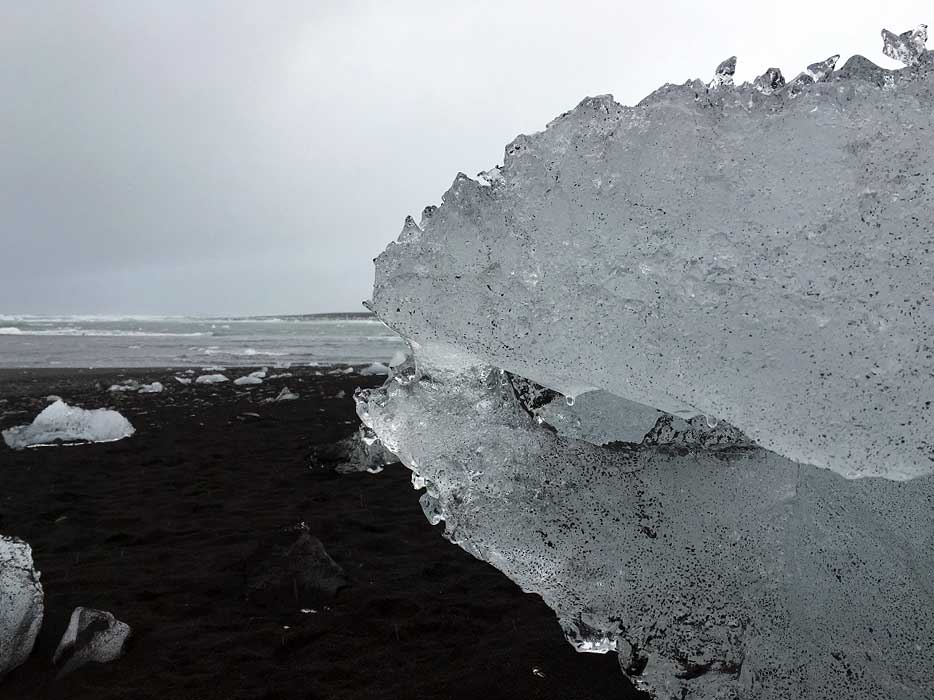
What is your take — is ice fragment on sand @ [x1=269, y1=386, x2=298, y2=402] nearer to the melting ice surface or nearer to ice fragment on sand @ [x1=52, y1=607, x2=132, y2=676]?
ice fragment on sand @ [x1=52, y1=607, x2=132, y2=676]

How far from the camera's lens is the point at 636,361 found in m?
1.59

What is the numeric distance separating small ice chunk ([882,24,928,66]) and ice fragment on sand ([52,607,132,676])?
278 centimetres

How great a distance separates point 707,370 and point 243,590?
2.16m

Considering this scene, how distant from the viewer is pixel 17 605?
7.46 ft

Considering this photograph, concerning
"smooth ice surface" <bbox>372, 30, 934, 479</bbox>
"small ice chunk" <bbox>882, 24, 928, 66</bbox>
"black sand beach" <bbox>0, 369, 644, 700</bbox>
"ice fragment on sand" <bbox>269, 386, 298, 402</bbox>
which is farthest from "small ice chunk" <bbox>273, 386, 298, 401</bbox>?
"small ice chunk" <bbox>882, 24, 928, 66</bbox>

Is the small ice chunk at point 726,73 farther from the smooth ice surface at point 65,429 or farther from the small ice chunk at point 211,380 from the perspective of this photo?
the small ice chunk at point 211,380

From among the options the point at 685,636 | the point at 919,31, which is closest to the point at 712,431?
the point at 685,636

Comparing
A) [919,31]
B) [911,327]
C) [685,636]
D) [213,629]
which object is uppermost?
[919,31]

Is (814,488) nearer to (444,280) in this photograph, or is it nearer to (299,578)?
(444,280)

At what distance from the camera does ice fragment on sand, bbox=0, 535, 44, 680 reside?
220 cm

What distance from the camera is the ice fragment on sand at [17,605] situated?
2.20 m

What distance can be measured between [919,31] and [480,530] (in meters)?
1.48

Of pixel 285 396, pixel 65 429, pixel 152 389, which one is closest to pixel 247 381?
pixel 152 389

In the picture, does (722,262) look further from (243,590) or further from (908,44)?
(243,590)
